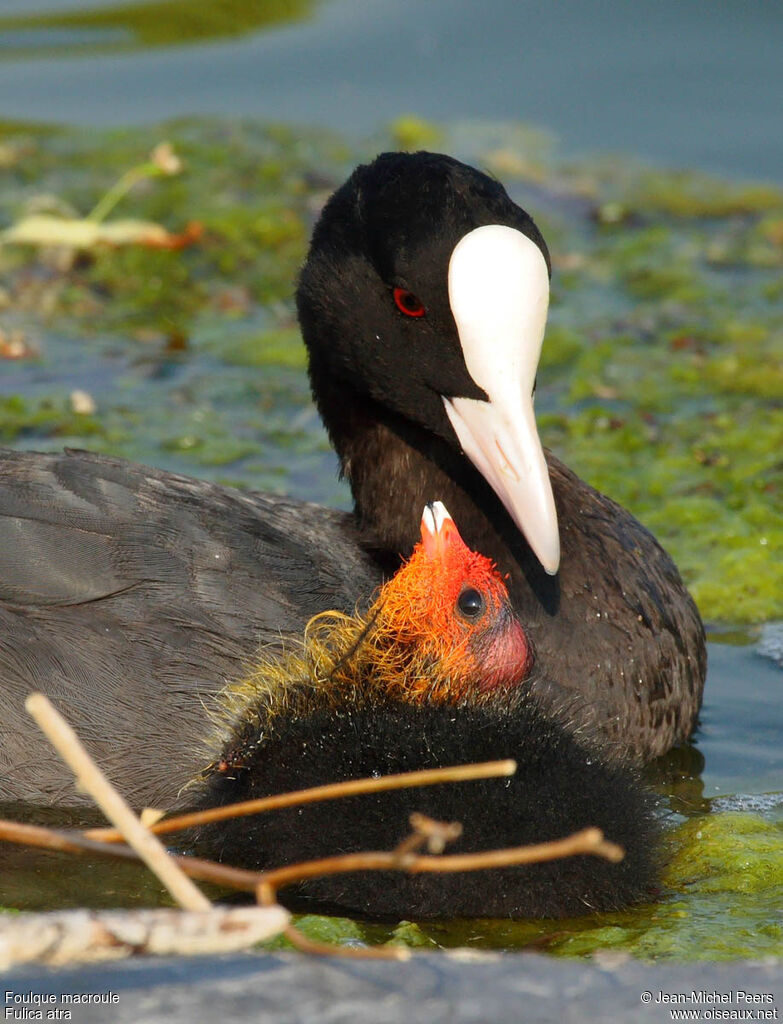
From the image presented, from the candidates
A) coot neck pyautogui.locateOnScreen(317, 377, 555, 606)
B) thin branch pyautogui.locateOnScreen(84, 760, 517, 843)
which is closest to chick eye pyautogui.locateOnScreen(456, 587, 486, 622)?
coot neck pyautogui.locateOnScreen(317, 377, 555, 606)

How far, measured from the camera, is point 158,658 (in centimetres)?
351

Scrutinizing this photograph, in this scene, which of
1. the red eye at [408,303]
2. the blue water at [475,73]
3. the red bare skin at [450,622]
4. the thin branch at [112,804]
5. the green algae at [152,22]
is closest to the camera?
the thin branch at [112,804]

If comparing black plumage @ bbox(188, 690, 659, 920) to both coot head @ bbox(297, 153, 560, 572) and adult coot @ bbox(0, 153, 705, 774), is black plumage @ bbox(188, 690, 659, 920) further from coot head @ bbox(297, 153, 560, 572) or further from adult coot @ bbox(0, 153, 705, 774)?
coot head @ bbox(297, 153, 560, 572)

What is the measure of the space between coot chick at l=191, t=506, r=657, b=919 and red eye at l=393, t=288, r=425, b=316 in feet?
1.71

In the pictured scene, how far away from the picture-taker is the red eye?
3752 mm

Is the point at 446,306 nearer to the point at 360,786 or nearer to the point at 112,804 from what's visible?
the point at 360,786

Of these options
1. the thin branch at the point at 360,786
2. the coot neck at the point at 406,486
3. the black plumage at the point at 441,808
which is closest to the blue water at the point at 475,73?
the coot neck at the point at 406,486

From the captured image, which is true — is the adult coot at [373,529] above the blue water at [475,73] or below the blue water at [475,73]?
below

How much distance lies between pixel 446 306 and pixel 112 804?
179cm

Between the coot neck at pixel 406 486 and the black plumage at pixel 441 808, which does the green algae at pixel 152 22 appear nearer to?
the coot neck at pixel 406 486

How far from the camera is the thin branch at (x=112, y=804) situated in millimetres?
2154

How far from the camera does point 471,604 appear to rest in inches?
138

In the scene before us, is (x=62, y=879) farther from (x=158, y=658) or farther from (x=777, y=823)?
(x=777, y=823)

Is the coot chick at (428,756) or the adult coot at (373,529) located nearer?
the coot chick at (428,756)
